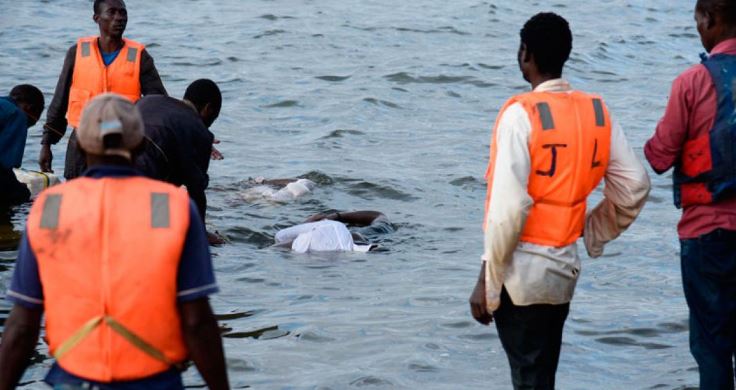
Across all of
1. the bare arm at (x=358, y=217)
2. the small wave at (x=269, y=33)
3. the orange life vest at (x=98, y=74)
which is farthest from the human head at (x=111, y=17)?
the small wave at (x=269, y=33)

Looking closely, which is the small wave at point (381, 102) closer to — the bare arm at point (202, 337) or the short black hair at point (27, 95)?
the short black hair at point (27, 95)

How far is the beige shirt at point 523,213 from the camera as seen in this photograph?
471 cm

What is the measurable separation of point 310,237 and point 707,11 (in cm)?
520

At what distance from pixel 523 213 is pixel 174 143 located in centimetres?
293

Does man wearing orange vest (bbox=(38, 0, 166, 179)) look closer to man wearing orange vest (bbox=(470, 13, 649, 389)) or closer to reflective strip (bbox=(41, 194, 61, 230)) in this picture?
man wearing orange vest (bbox=(470, 13, 649, 389))

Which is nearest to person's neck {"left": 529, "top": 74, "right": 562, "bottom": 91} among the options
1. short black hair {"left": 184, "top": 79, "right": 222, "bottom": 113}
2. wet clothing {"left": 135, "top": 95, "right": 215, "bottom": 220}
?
wet clothing {"left": 135, "top": 95, "right": 215, "bottom": 220}

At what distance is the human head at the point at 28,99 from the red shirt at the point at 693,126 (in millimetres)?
5960

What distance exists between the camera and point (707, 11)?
16.9 feet

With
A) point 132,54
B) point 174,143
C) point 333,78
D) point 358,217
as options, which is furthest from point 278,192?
point 333,78

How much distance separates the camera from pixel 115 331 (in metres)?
3.59

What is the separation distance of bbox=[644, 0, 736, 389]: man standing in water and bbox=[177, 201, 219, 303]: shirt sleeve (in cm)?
225

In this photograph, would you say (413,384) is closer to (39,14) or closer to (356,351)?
(356,351)

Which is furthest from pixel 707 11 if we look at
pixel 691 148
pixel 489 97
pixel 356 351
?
pixel 489 97

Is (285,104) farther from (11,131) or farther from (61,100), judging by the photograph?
(61,100)
